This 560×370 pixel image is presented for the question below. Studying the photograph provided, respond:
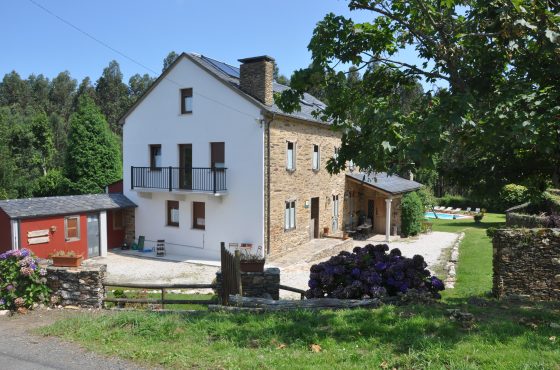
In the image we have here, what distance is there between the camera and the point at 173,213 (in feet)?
65.3

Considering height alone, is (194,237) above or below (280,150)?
below

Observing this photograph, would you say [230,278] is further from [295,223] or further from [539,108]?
[295,223]

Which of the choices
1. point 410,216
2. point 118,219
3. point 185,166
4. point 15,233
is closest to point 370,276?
point 185,166

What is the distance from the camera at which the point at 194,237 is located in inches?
747

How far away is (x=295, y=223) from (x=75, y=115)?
19643 mm

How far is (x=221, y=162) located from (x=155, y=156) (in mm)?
4011

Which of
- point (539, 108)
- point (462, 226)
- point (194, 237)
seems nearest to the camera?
point (539, 108)

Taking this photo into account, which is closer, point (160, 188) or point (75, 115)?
point (160, 188)

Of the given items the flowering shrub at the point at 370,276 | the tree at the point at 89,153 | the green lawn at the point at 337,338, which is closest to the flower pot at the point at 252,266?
the flowering shrub at the point at 370,276

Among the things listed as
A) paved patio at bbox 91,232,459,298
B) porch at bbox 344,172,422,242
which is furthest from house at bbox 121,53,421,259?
porch at bbox 344,172,422,242

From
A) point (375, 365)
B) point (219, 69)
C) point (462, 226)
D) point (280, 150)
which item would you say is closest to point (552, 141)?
point (375, 365)

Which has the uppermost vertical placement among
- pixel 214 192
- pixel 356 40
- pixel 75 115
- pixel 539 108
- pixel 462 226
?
pixel 75 115

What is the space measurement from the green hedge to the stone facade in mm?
3467

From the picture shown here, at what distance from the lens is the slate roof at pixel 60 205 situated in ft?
53.2
